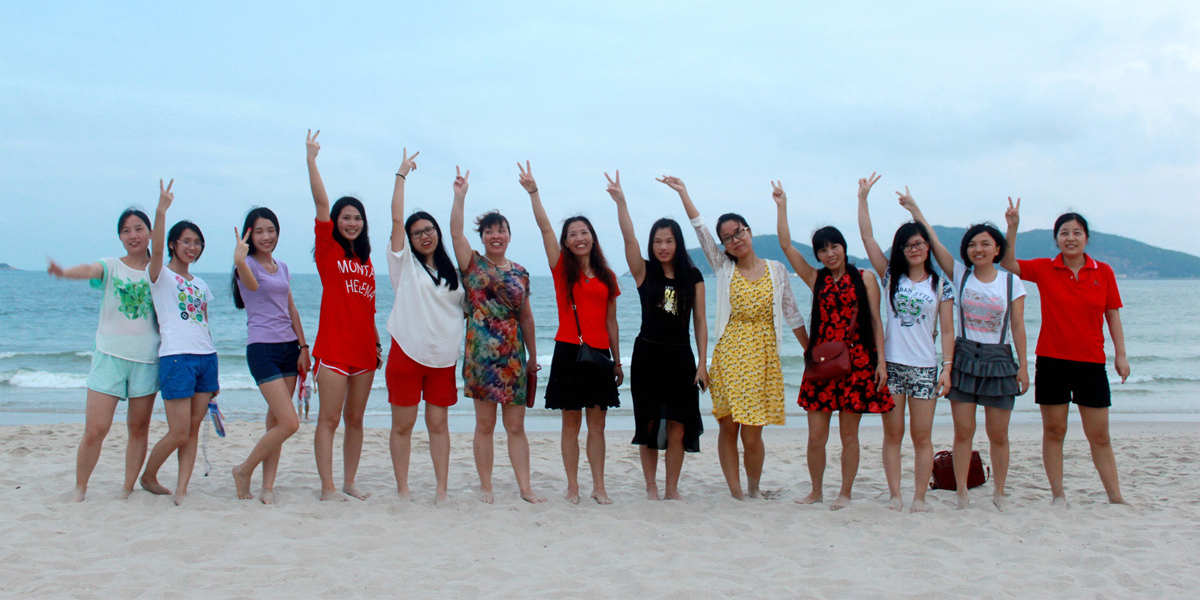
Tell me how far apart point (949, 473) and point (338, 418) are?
4.56 meters

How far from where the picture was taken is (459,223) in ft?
16.6

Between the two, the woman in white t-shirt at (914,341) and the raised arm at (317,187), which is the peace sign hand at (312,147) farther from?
the woman in white t-shirt at (914,341)

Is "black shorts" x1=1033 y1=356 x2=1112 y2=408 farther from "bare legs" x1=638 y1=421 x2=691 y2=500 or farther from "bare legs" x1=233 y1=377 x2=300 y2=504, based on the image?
"bare legs" x1=233 y1=377 x2=300 y2=504

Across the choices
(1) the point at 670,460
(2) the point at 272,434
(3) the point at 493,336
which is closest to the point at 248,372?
(2) the point at 272,434

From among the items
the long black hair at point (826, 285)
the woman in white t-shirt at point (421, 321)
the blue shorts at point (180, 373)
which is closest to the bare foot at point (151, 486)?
the blue shorts at point (180, 373)

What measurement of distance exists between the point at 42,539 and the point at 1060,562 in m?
5.64

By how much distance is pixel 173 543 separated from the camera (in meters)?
4.19

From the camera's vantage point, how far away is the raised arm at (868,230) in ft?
17.1

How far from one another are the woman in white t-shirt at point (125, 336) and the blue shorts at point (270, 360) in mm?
649

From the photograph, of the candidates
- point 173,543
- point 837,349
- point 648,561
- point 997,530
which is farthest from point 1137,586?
point 173,543

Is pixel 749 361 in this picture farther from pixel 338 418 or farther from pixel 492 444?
pixel 338 418

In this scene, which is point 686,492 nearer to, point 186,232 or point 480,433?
point 480,433

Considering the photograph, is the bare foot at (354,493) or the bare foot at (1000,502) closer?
the bare foot at (1000,502)

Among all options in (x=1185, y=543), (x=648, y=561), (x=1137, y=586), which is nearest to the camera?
(x=1137, y=586)
